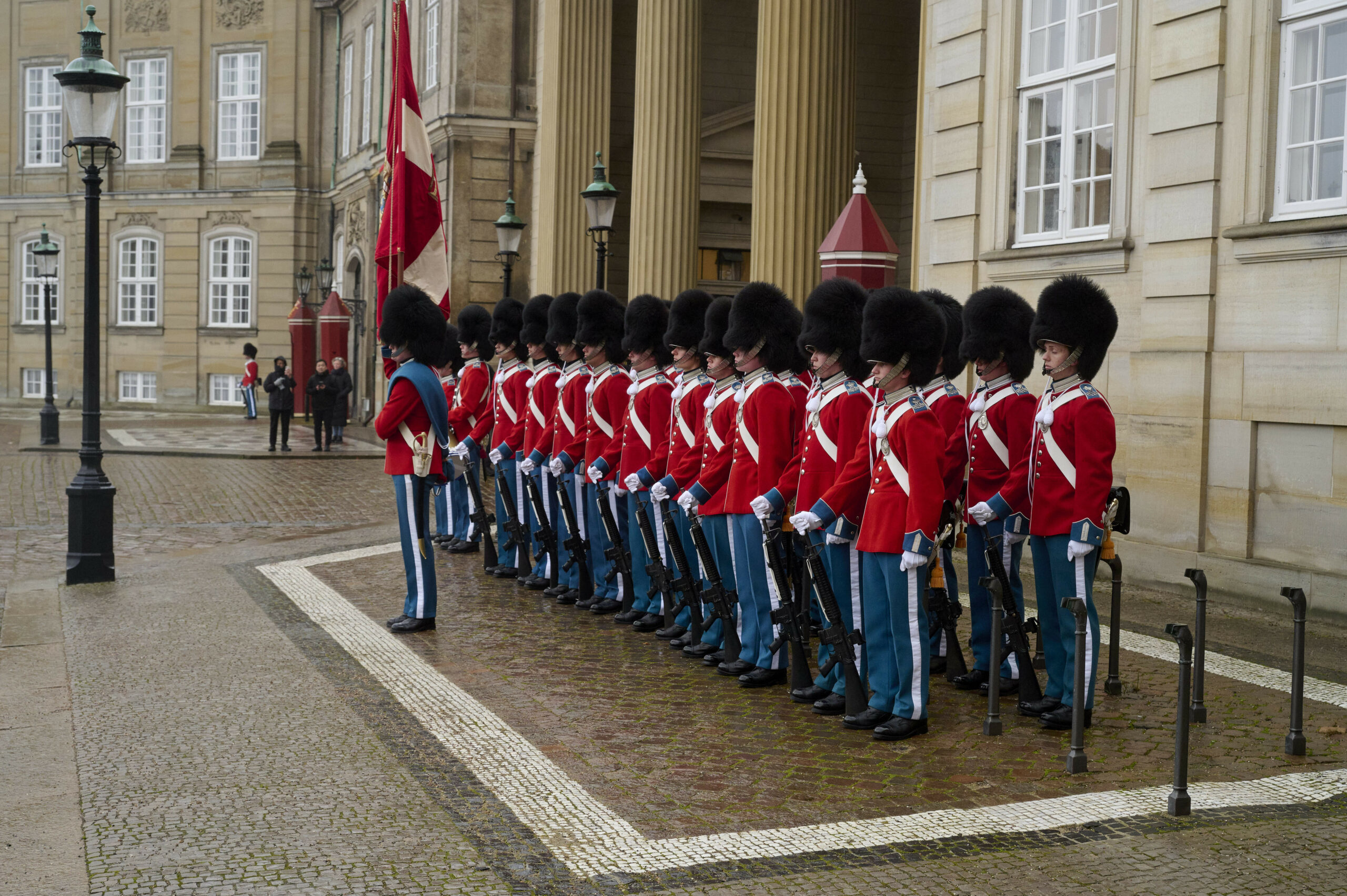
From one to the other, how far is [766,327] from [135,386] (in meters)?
35.2

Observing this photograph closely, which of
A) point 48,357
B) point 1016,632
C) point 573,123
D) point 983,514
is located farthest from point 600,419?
point 48,357

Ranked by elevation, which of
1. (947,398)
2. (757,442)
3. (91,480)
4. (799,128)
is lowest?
(91,480)

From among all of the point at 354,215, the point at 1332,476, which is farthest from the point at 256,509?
the point at 354,215

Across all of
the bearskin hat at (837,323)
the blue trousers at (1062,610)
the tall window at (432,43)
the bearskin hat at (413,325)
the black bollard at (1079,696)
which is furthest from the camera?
the tall window at (432,43)

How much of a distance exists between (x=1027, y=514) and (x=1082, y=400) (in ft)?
2.50

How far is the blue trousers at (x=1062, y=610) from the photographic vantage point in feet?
21.1

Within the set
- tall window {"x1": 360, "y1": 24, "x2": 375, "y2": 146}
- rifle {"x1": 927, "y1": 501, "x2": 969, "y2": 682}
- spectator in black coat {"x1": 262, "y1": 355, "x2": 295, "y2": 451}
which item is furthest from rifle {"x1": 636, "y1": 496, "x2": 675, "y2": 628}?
tall window {"x1": 360, "y1": 24, "x2": 375, "y2": 146}

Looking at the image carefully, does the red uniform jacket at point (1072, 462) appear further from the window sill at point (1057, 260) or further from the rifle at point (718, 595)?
the window sill at point (1057, 260)

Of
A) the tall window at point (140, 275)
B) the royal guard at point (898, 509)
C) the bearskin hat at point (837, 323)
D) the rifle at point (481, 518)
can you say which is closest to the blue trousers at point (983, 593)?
the royal guard at point (898, 509)

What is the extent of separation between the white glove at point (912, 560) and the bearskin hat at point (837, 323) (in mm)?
1150

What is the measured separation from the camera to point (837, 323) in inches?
277

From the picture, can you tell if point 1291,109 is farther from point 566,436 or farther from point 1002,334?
point 566,436

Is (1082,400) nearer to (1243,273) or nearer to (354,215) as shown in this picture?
(1243,273)

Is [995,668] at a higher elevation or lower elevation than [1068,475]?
lower
